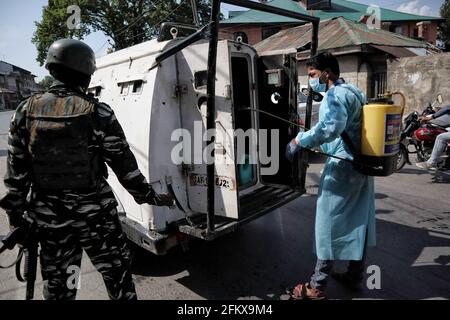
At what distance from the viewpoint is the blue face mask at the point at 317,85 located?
3054mm

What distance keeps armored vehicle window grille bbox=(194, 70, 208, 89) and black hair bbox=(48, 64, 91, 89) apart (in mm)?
1001

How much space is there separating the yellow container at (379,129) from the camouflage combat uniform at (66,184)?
1758 millimetres

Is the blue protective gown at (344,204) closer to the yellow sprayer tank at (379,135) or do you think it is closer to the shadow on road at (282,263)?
the yellow sprayer tank at (379,135)

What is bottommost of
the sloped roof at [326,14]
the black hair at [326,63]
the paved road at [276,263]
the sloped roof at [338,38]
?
the paved road at [276,263]

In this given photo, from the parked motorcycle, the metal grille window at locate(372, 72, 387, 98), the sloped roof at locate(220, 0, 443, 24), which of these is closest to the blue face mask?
the parked motorcycle

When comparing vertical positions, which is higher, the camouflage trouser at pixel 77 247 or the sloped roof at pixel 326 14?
the sloped roof at pixel 326 14

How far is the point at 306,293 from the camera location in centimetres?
279

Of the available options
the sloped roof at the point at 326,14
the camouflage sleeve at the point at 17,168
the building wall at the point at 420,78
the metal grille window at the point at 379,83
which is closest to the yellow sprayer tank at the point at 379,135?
the camouflage sleeve at the point at 17,168

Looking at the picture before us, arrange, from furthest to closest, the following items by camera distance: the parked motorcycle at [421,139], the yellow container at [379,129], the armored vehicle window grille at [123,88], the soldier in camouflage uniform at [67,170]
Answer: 1. the parked motorcycle at [421,139]
2. the armored vehicle window grille at [123,88]
3. the yellow container at [379,129]
4. the soldier in camouflage uniform at [67,170]

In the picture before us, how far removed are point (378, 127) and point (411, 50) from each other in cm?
1414

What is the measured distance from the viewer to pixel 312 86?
321 centimetres

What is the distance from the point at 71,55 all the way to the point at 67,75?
132 mm

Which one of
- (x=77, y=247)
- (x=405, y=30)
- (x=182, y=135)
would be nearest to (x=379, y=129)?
(x=182, y=135)
